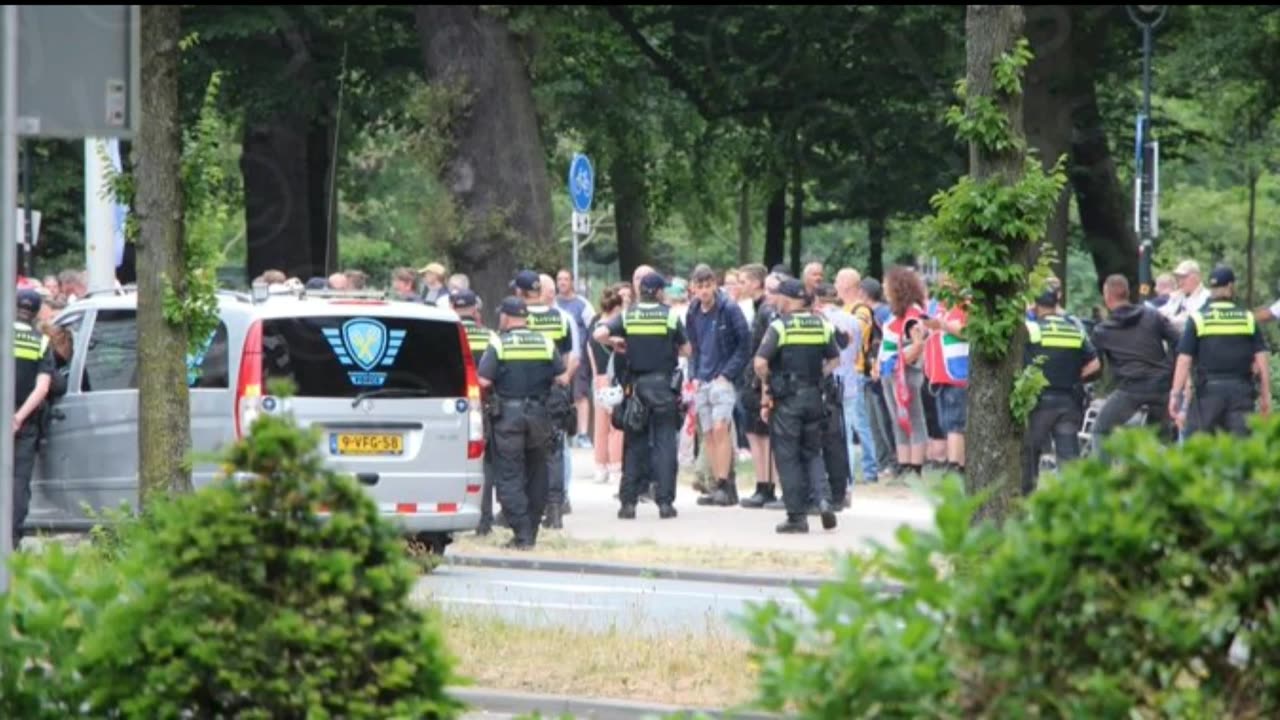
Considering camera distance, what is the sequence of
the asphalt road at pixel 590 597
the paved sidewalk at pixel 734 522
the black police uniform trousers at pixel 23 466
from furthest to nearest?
1. the paved sidewalk at pixel 734 522
2. the black police uniform trousers at pixel 23 466
3. the asphalt road at pixel 590 597

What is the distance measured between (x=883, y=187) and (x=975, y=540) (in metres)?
34.8

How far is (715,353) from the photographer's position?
71.3ft

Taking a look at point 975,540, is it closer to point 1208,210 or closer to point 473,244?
point 473,244

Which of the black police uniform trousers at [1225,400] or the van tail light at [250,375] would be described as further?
the black police uniform trousers at [1225,400]

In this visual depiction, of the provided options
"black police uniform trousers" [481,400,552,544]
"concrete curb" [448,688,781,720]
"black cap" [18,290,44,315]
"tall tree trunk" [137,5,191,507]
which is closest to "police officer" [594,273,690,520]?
A: "black police uniform trousers" [481,400,552,544]

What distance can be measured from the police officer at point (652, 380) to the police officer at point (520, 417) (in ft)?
6.15

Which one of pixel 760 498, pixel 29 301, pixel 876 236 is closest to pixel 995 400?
pixel 29 301

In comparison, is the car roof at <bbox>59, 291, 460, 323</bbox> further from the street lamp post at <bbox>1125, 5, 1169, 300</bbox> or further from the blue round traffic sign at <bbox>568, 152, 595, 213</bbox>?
the street lamp post at <bbox>1125, 5, 1169, 300</bbox>

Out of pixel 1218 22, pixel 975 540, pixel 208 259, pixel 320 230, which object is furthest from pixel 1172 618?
pixel 320 230

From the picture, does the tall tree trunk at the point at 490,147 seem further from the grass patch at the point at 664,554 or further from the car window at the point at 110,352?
the car window at the point at 110,352

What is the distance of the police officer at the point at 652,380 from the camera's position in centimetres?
2069

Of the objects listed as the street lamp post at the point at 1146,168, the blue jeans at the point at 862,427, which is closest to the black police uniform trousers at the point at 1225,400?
the blue jeans at the point at 862,427

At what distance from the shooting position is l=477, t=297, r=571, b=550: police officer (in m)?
18.7

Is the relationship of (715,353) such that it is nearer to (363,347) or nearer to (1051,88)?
(363,347)
